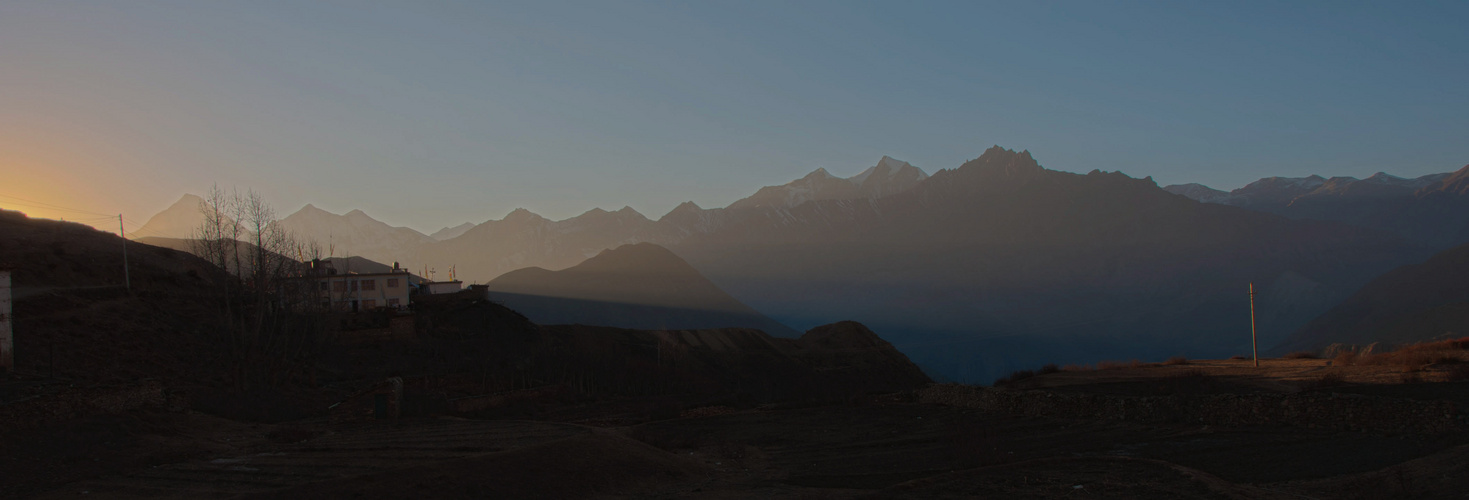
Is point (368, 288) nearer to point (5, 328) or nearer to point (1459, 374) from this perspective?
point (5, 328)

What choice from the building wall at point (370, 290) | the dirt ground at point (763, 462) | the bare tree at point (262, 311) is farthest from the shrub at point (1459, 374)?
the building wall at point (370, 290)

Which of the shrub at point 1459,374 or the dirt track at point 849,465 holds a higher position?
the shrub at point 1459,374

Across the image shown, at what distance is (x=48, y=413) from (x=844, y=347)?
63.1 m

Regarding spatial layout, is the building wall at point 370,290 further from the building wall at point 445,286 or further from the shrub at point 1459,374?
the shrub at point 1459,374

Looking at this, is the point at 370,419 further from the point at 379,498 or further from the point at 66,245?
the point at 66,245

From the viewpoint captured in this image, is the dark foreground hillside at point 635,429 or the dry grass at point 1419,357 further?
the dry grass at point 1419,357

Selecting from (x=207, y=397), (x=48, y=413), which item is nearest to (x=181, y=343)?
(x=207, y=397)

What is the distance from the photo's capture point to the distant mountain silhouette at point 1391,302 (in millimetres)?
139125

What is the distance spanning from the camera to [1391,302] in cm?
16538

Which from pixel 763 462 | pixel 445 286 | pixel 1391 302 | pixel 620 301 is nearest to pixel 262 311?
pixel 763 462

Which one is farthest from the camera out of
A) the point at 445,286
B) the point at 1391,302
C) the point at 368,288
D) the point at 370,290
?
the point at 1391,302

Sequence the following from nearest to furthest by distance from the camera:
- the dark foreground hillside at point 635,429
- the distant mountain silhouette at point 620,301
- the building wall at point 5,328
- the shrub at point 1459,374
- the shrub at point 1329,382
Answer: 1. the dark foreground hillside at point 635,429
2. the shrub at point 1459,374
3. the shrub at point 1329,382
4. the building wall at point 5,328
5. the distant mountain silhouette at point 620,301

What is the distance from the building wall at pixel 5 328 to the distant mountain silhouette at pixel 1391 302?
147607 millimetres

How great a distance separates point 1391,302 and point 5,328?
7967 inches
